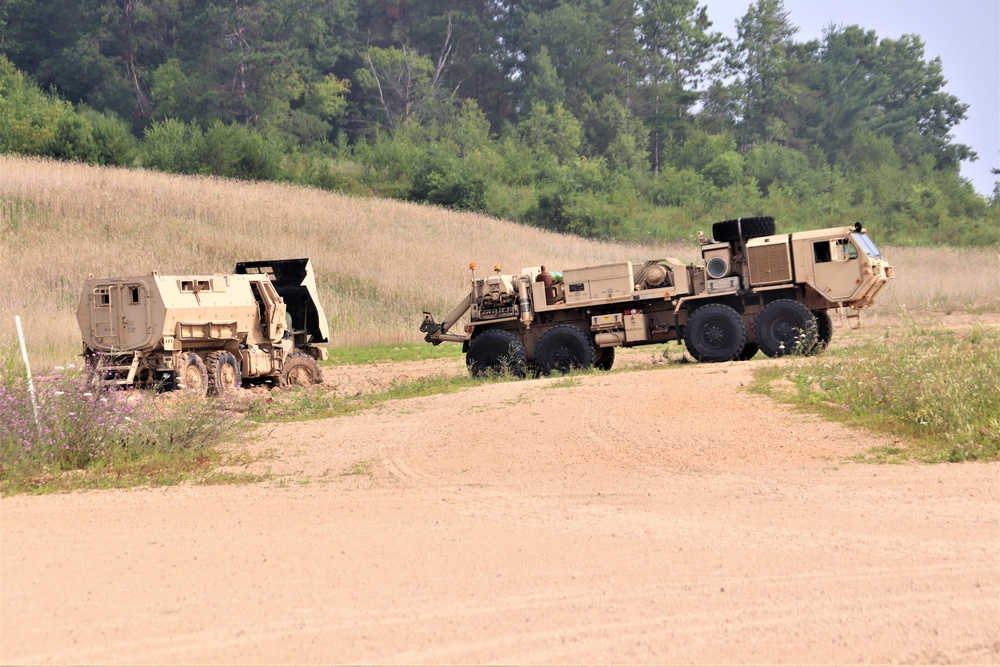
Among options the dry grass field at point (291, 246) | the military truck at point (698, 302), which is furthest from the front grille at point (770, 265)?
the dry grass field at point (291, 246)

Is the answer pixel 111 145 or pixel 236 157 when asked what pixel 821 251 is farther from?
pixel 111 145

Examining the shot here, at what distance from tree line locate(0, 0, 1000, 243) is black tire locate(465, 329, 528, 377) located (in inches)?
1156

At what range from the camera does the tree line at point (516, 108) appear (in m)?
51.9

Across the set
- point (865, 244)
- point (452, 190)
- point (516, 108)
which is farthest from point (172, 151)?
point (865, 244)

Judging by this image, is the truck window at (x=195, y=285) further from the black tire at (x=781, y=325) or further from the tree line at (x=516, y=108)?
the tree line at (x=516, y=108)

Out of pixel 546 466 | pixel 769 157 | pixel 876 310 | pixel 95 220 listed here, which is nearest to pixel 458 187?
pixel 95 220

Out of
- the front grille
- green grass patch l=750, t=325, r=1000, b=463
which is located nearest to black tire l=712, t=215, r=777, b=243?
the front grille

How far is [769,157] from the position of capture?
70812 mm

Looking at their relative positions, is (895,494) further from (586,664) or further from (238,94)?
(238,94)

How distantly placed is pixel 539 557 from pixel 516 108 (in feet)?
230

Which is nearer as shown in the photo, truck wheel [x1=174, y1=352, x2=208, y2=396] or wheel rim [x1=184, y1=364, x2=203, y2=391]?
truck wheel [x1=174, y1=352, x2=208, y2=396]

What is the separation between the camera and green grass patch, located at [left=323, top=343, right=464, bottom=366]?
1061 inches

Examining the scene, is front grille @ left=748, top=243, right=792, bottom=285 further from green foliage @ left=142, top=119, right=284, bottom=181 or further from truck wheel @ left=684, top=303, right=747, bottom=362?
green foliage @ left=142, top=119, right=284, bottom=181

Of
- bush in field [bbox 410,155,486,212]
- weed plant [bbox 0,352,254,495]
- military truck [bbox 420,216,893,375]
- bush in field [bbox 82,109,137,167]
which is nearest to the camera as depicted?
weed plant [bbox 0,352,254,495]
